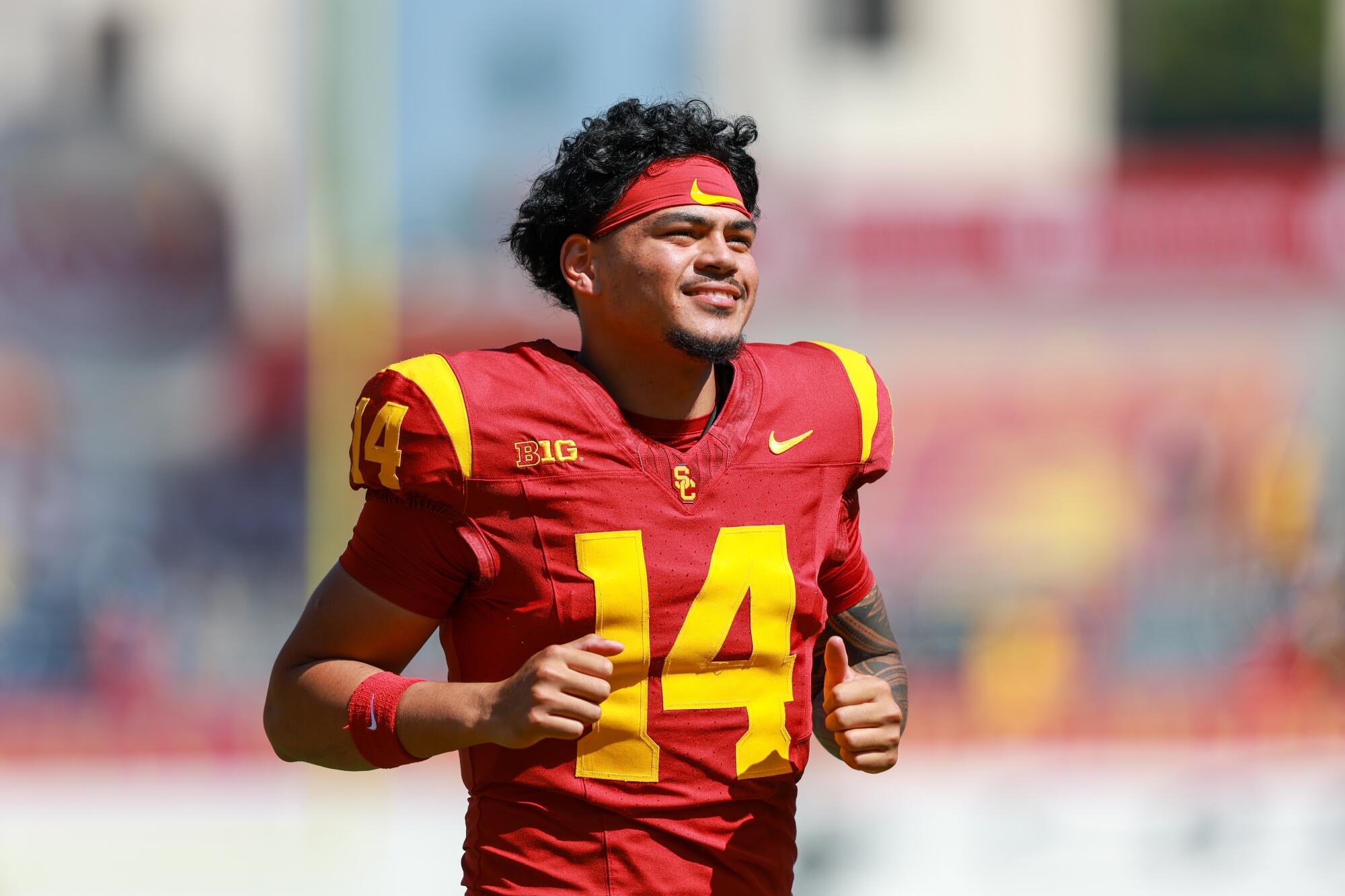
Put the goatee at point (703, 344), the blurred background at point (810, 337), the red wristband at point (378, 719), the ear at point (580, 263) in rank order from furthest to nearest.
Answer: the blurred background at point (810, 337)
the ear at point (580, 263)
the goatee at point (703, 344)
the red wristband at point (378, 719)

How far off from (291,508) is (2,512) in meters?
1.25

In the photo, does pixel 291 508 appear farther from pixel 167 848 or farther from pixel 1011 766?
pixel 1011 766

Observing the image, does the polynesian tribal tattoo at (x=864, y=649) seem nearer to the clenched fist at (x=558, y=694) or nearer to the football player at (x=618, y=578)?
the football player at (x=618, y=578)

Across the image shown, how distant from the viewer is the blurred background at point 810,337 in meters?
6.95

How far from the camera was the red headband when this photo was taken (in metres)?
2.05

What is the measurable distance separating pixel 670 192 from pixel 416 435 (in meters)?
0.46

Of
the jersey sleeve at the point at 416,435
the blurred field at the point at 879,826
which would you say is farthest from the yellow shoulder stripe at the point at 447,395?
the blurred field at the point at 879,826

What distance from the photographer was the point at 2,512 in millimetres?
7121

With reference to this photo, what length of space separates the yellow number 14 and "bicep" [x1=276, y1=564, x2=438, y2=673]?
0.24 m

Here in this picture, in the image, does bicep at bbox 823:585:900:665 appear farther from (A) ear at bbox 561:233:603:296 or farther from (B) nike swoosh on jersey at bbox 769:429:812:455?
(A) ear at bbox 561:233:603:296

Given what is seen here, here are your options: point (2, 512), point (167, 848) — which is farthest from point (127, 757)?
point (2, 512)

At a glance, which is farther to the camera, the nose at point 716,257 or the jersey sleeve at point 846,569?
the jersey sleeve at point 846,569

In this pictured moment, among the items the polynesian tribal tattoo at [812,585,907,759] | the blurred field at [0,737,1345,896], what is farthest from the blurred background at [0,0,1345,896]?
the polynesian tribal tattoo at [812,585,907,759]

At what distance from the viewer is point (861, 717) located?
1.96 meters
